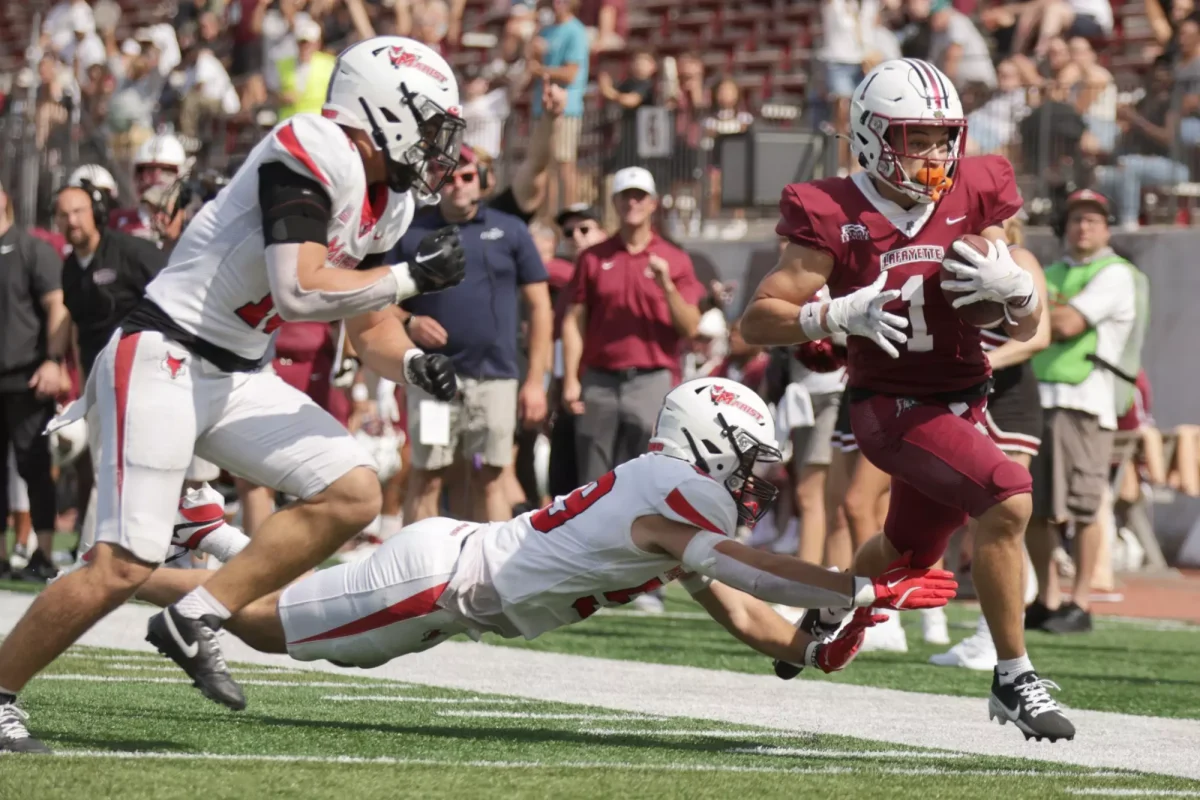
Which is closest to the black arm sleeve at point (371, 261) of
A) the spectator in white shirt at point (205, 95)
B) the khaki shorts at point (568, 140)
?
the khaki shorts at point (568, 140)

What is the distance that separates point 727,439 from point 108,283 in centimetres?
532

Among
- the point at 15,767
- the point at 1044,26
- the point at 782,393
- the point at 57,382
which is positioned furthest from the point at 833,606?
the point at 1044,26

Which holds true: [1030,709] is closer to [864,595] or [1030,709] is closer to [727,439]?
[864,595]

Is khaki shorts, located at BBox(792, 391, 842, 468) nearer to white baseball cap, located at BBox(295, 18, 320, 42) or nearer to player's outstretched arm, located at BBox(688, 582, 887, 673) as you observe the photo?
player's outstretched arm, located at BBox(688, 582, 887, 673)

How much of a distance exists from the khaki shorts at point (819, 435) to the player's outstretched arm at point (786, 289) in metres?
3.95

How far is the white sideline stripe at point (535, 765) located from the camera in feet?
15.7

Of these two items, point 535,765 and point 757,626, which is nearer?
point 535,765

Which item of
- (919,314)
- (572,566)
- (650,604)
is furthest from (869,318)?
(650,604)

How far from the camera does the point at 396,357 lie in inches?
217

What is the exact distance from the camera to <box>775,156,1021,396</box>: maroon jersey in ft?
18.2

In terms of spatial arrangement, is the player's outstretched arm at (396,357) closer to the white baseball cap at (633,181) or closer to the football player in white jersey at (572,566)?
the football player in white jersey at (572,566)

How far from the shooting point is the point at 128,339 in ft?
16.9

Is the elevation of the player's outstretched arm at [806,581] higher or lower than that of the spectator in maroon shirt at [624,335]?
higher

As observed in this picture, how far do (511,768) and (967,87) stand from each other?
33.4ft
